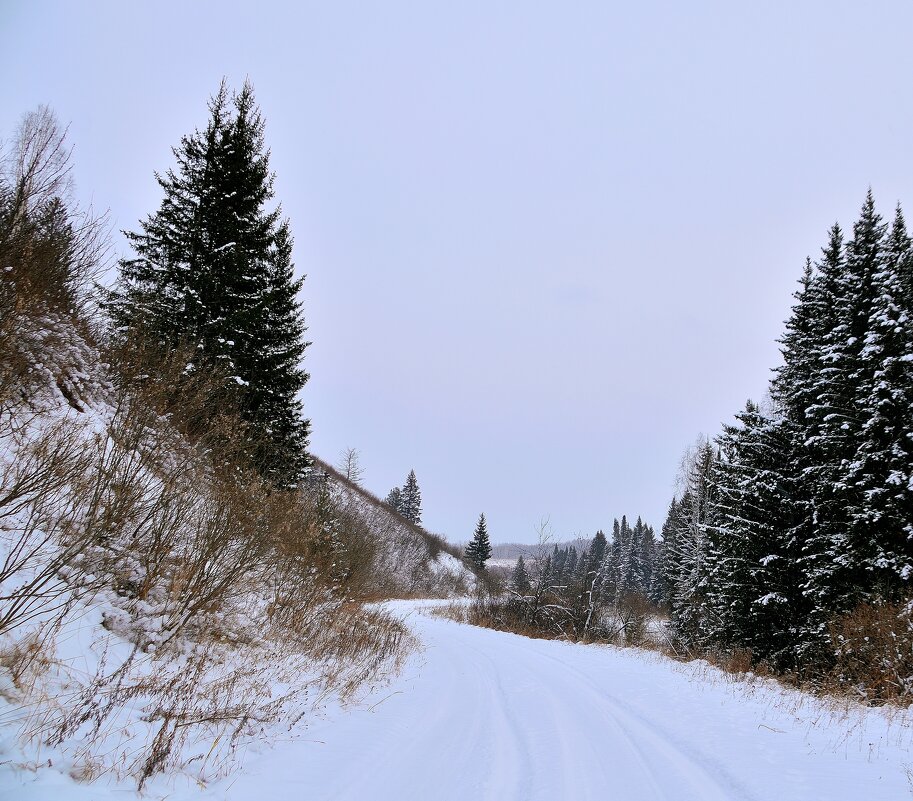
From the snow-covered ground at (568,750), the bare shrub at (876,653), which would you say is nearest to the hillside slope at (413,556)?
the snow-covered ground at (568,750)

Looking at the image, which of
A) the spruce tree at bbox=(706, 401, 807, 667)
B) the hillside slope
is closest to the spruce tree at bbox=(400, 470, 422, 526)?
the hillside slope

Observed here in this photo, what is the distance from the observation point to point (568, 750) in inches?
230

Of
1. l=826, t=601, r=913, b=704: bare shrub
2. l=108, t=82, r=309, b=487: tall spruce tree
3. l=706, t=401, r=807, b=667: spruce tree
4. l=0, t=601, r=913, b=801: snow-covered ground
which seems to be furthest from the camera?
l=706, t=401, r=807, b=667: spruce tree

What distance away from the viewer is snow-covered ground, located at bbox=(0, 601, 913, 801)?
14.2 ft

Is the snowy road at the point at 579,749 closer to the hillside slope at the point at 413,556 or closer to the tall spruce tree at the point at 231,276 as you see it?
the tall spruce tree at the point at 231,276

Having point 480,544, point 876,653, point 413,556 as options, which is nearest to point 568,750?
point 876,653

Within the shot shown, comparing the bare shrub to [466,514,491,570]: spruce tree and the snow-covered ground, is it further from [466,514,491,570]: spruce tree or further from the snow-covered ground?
[466,514,491,570]: spruce tree

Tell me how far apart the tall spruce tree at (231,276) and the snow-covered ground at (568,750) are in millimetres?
6626

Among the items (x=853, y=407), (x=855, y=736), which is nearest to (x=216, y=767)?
(x=855, y=736)

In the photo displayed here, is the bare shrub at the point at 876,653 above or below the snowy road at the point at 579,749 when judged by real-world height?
above

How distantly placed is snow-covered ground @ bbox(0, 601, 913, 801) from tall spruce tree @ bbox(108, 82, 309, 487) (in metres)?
6.63

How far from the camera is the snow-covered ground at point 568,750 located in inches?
171

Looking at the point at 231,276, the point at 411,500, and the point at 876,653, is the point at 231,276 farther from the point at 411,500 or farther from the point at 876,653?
the point at 411,500

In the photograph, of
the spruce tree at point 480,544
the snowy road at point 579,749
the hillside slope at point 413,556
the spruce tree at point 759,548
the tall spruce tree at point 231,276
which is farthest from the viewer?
the spruce tree at point 480,544
